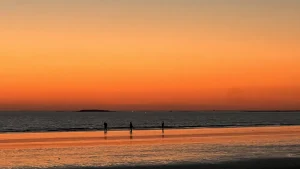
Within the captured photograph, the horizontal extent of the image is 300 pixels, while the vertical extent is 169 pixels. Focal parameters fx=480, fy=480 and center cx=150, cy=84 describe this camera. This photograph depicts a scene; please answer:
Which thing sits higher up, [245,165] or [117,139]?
[117,139]

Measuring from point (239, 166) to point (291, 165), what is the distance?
401cm

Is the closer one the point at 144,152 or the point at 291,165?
the point at 291,165

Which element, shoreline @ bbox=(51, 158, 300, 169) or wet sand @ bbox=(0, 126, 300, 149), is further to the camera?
wet sand @ bbox=(0, 126, 300, 149)

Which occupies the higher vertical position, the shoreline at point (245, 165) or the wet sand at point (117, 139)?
the wet sand at point (117, 139)

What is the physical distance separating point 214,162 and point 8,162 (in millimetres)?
14781

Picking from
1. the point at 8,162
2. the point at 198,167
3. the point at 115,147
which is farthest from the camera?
the point at 115,147

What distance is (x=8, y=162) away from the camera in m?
34.4

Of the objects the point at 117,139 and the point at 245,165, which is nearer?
the point at 245,165

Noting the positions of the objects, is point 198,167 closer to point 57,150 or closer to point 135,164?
point 135,164

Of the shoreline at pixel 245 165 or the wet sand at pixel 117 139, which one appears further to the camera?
the wet sand at pixel 117 139

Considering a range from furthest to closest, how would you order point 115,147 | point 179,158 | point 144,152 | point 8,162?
point 115,147 < point 144,152 < point 179,158 < point 8,162

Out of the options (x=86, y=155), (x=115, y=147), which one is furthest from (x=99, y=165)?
(x=115, y=147)

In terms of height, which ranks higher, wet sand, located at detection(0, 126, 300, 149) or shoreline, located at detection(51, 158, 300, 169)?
wet sand, located at detection(0, 126, 300, 149)

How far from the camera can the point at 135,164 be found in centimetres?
3319
